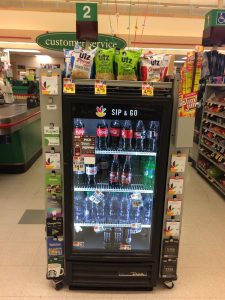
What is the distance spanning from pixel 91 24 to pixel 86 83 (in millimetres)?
1338

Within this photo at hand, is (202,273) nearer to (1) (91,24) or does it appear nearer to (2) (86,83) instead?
(2) (86,83)

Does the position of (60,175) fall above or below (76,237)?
above

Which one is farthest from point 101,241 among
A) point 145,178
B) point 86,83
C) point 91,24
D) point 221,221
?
point 91,24

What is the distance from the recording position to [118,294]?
7.34 ft

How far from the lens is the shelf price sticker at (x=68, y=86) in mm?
1835

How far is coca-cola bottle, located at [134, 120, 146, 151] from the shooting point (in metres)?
2.15

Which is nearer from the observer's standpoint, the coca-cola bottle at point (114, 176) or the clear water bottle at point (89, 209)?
the coca-cola bottle at point (114, 176)

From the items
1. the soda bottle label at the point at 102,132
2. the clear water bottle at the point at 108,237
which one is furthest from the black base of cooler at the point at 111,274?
the soda bottle label at the point at 102,132

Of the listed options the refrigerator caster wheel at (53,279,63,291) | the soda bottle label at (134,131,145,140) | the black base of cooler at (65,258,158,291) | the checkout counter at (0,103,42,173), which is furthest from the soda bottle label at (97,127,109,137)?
the checkout counter at (0,103,42,173)

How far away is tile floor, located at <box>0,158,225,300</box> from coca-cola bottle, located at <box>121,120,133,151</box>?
4.02 ft

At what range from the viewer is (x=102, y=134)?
7.06 ft

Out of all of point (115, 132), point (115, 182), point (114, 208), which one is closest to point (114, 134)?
point (115, 132)

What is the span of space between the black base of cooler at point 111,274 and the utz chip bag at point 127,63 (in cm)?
146

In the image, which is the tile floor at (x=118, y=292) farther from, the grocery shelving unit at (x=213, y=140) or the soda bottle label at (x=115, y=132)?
the soda bottle label at (x=115, y=132)
